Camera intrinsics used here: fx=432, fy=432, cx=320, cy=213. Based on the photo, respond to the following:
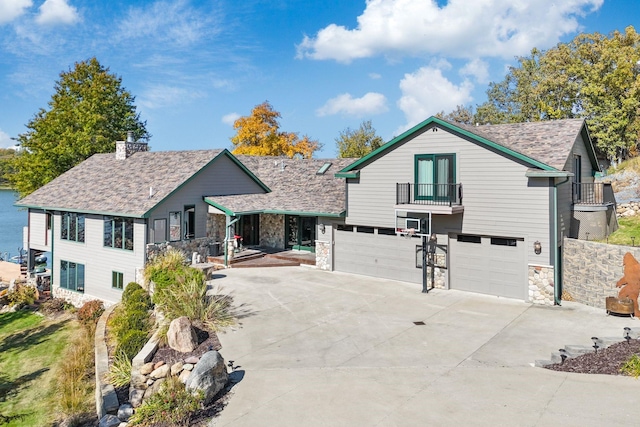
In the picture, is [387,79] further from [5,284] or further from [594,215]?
[5,284]

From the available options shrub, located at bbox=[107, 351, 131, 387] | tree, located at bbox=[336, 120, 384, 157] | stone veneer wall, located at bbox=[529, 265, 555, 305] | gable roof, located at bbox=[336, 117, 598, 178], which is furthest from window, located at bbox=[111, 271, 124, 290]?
tree, located at bbox=[336, 120, 384, 157]

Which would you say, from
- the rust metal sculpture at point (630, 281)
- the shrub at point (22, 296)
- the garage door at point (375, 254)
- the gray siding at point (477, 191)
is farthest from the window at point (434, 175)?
the shrub at point (22, 296)

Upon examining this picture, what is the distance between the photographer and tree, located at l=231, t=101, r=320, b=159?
4528 centimetres

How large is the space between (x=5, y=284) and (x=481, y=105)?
47.3 metres

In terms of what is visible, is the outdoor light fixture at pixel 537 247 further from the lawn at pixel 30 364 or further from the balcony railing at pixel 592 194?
the lawn at pixel 30 364

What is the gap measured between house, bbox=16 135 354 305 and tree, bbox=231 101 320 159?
65.2ft

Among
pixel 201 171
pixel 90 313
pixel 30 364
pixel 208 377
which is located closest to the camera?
pixel 208 377

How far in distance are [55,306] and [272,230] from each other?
1167cm

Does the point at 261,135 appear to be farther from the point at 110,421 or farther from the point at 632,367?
the point at 632,367

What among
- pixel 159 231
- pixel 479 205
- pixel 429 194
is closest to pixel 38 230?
pixel 159 231

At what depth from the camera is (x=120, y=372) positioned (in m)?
10.4

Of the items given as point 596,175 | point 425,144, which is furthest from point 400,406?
point 596,175

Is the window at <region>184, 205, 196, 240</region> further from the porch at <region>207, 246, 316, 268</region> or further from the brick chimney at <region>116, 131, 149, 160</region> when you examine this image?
the brick chimney at <region>116, 131, 149, 160</region>

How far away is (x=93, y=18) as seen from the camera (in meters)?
25.2
